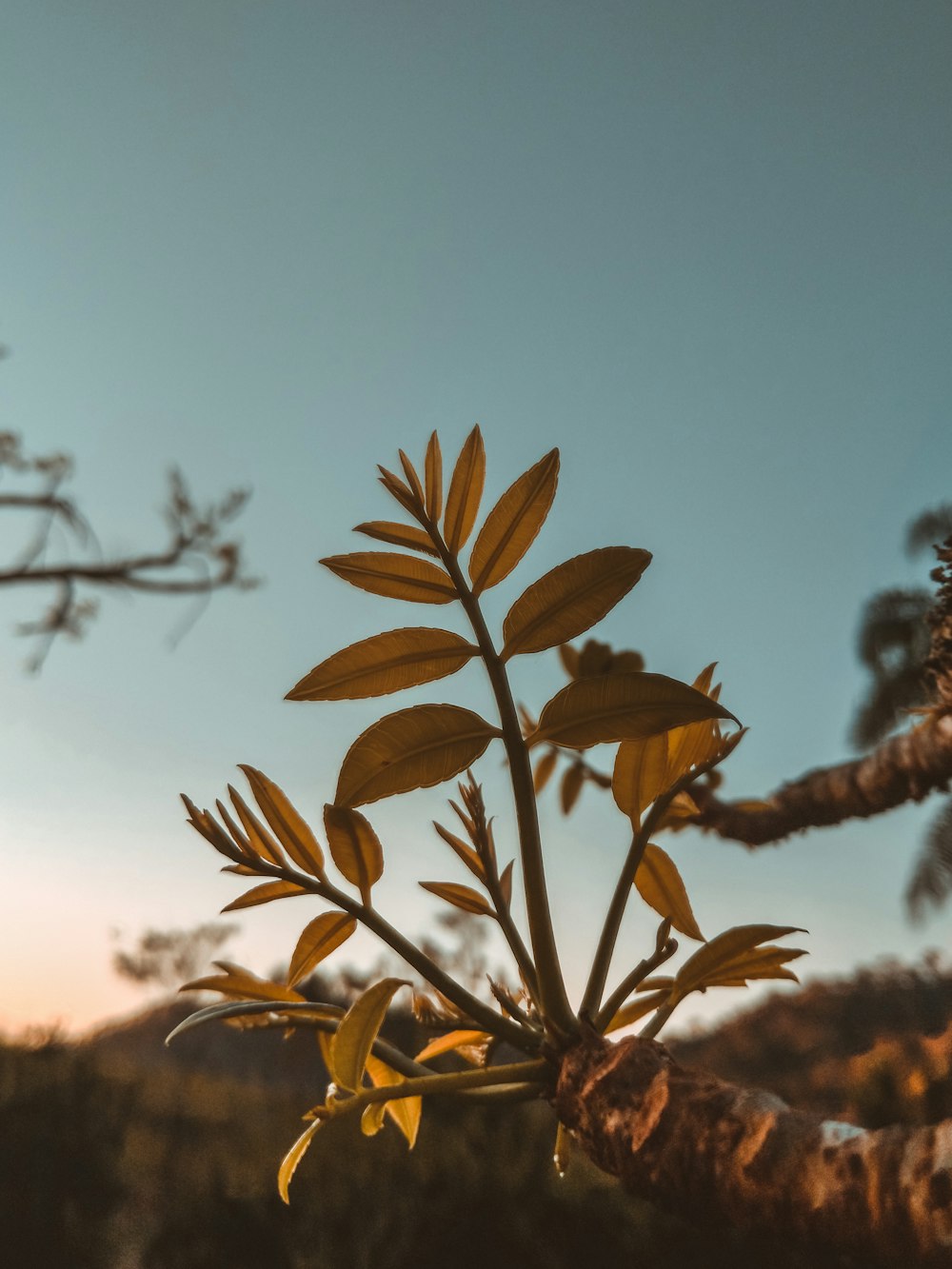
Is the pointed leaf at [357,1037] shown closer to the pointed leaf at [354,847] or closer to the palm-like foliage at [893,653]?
the pointed leaf at [354,847]

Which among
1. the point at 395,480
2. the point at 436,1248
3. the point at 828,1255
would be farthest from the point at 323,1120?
the point at 436,1248

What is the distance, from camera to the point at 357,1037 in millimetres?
349

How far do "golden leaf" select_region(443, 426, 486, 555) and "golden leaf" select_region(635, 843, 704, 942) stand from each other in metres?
0.22

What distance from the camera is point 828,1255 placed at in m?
0.27

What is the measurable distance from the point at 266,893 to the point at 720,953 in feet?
0.79

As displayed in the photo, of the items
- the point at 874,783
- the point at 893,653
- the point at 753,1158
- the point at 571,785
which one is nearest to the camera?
the point at 753,1158

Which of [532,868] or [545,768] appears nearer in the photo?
[532,868]

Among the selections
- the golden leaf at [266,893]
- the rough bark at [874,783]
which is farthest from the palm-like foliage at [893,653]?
the golden leaf at [266,893]

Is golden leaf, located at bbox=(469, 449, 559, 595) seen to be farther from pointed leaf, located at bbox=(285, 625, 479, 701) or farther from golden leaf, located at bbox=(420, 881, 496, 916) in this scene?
golden leaf, located at bbox=(420, 881, 496, 916)

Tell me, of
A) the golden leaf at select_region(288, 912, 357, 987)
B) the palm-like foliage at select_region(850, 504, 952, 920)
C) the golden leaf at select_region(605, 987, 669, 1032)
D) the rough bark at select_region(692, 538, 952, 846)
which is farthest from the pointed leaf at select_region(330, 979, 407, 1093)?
the palm-like foliage at select_region(850, 504, 952, 920)

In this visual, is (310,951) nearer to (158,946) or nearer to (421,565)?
(421,565)

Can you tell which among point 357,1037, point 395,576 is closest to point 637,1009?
point 357,1037

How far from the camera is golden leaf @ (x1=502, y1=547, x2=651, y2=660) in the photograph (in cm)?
38

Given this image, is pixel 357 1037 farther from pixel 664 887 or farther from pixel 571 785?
pixel 571 785
